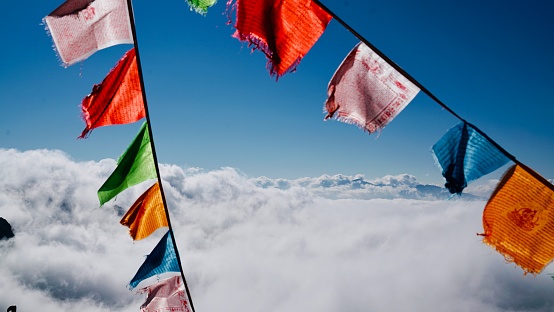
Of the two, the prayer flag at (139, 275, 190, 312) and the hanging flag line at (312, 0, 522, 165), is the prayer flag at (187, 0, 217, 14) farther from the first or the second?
the prayer flag at (139, 275, 190, 312)

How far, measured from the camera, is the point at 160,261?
17.5 feet

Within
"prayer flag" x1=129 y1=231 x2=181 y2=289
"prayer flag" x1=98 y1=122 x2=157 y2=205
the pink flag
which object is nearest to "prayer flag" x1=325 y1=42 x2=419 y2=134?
the pink flag

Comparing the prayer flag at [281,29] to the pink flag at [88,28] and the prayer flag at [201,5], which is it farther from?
the pink flag at [88,28]

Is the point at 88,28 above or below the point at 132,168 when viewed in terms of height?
above

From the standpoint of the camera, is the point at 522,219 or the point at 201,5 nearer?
the point at 201,5

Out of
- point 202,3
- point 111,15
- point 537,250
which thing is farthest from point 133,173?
point 537,250

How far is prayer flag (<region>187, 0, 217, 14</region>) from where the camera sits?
334 cm

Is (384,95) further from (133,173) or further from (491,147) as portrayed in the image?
(133,173)

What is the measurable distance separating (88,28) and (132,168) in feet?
5.58

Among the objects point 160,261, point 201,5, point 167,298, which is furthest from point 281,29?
point 167,298

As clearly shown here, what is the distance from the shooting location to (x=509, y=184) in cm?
360

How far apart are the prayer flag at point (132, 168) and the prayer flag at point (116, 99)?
390 millimetres

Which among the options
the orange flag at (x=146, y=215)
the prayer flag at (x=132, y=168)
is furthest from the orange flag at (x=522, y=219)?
the orange flag at (x=146, y=215)

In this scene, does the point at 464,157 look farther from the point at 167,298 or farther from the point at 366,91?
the point at 167,298
